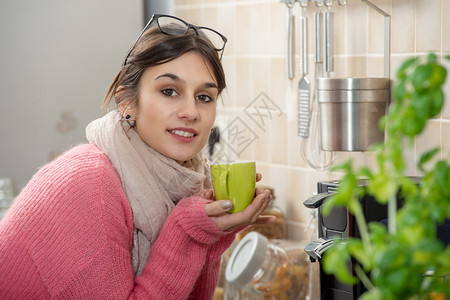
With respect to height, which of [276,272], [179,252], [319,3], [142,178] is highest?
[319,3]

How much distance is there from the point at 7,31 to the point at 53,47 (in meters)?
0.16

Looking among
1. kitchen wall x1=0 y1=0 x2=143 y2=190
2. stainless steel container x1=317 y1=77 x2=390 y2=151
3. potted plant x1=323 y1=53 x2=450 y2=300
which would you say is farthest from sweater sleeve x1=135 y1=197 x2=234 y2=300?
kitchen wall x1=0 y1=0 x2=143 y2=190

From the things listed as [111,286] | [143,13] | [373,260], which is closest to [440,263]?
[373,260]

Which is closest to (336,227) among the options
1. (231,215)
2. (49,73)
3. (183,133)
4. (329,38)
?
(231,215)

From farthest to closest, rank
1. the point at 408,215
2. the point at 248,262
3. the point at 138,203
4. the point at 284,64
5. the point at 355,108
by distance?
the point at 284,64, the point at 355,108, the point at 248,262, the point at 138,203, the point at 408,215

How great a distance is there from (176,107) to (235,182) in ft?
0.60

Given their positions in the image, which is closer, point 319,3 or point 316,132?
point 319,3

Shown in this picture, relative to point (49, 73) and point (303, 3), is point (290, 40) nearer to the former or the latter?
point (303, 3)

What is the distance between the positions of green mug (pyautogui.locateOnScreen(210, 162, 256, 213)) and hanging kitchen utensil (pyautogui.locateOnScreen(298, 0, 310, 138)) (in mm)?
670

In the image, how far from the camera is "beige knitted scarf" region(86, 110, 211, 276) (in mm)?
1227

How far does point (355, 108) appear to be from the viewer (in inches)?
60.5

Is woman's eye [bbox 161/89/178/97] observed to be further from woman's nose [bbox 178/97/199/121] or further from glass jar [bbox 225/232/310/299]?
glass jar [bbox 225/232/310/299]

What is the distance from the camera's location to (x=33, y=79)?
2264 mm

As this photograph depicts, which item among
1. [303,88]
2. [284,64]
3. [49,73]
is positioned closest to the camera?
[303,88]
